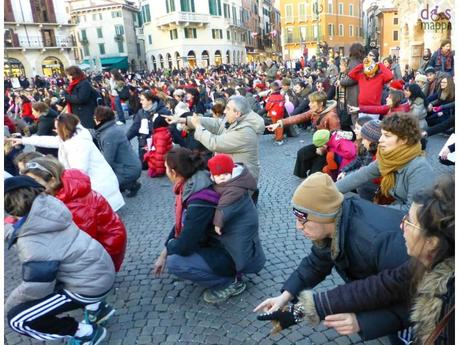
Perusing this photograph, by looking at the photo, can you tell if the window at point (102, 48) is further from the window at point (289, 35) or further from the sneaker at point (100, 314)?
the sneaker at point (100, 314)

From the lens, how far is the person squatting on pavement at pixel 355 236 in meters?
1.79

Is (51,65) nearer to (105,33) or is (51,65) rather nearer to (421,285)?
(105,33)

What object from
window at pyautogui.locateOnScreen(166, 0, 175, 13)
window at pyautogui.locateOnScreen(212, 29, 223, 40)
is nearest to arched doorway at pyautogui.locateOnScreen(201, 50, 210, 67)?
window at pyautogui.locateOnScreen(212, 29, 223, 40)

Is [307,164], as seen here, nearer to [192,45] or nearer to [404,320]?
[404,320]

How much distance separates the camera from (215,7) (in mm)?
47062

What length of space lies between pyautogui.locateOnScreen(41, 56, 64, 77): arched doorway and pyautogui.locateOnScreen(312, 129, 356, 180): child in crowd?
46.3m

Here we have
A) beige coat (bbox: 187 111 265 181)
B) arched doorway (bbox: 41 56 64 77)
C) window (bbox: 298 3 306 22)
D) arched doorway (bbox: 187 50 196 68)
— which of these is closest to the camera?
beige coat (bbox: 187 111 265 181)

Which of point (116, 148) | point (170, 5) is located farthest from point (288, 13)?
point (116, 148)

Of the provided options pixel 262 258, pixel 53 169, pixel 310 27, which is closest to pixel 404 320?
pixel 262 258

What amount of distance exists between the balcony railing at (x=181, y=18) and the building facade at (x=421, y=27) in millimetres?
28415

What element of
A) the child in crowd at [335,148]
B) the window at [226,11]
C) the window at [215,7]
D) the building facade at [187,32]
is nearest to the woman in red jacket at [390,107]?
the child in crowd at [335,148]

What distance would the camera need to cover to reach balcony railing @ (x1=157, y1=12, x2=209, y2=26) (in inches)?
1702

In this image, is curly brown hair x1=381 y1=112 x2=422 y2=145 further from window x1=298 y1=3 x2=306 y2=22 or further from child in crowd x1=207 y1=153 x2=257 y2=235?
window x1=298 y1=3 x2=306 y2=22

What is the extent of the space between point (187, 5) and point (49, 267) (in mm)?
46176
